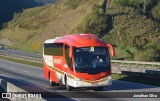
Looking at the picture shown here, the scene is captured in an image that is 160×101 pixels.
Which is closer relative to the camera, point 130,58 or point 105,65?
point 105,65

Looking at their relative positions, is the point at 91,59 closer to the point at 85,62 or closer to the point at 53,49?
the point at 85,62

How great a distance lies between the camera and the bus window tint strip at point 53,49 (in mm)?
31922

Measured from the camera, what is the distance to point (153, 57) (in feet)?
232

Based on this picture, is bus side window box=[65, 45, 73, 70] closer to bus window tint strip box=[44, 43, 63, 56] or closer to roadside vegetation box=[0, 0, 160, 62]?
bus window tint strip box=[44, 43, 63, 56]

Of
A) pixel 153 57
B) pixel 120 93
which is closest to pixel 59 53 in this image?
pixel 120 93

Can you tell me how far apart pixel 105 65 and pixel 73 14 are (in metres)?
102

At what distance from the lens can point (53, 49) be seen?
3444 cm

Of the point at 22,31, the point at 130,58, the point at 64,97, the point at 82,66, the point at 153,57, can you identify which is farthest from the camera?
the point at 22,31

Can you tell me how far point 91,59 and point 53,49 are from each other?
20.8 feet

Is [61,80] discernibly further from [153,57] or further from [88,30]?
[88,30]

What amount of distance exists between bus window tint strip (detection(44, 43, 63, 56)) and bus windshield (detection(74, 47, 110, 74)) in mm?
2901

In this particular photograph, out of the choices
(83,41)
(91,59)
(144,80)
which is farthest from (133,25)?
(91,59)

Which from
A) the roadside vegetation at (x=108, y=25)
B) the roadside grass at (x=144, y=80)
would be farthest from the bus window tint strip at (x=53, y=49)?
the roadside vegetation at (x=108, y=25)

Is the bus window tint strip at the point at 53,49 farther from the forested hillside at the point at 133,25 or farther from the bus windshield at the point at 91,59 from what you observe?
the forested hillside at the point at 133,25
